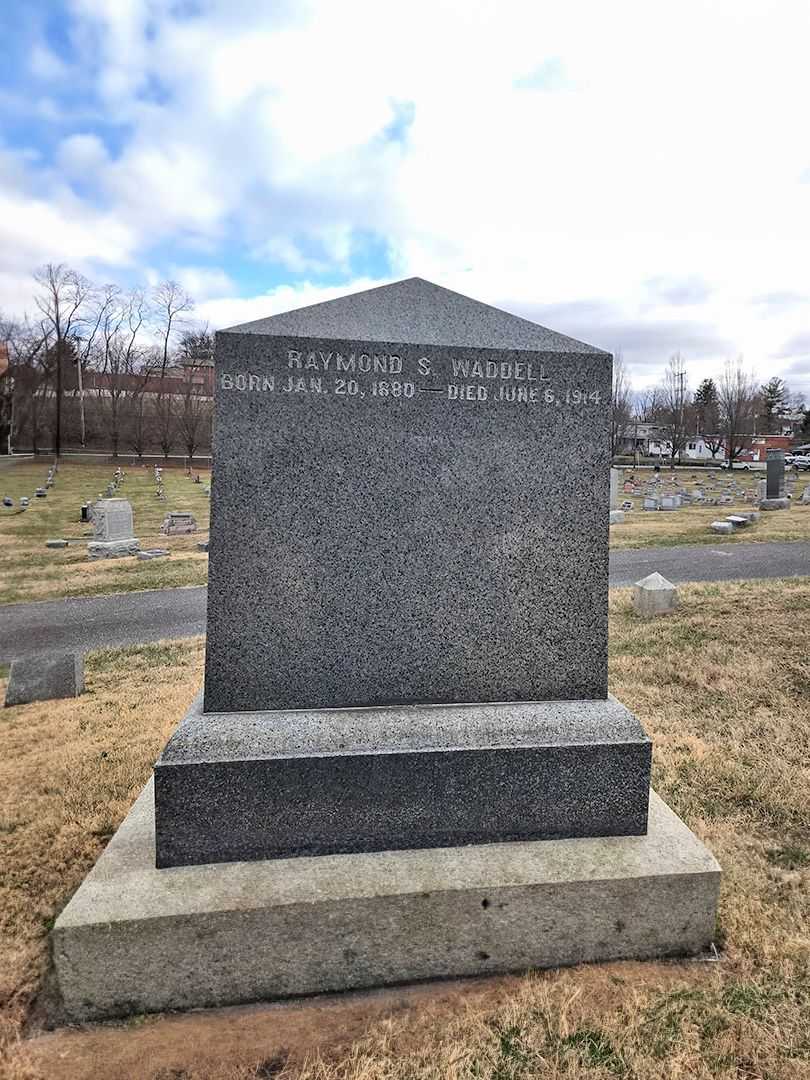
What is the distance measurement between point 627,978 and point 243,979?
1.30 meters

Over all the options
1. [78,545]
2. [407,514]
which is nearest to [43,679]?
[407,514]

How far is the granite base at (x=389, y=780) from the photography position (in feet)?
7.55

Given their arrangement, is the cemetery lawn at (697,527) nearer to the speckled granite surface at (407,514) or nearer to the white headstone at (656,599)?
the white headstone at (656,599)

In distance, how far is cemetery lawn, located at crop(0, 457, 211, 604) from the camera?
36.4ft

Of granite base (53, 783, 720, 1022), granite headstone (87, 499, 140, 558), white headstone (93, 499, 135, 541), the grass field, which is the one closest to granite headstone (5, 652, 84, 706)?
granite base (53, 783, 720, 1022)

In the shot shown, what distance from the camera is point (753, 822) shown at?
3.21 metres

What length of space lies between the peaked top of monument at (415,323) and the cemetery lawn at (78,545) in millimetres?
9091

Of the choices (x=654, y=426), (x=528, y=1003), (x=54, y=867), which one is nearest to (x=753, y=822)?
(x=528, y=1003)

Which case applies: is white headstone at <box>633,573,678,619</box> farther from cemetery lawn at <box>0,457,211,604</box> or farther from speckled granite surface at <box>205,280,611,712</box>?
cemetery lawn at <box>0,457,211,604</box>

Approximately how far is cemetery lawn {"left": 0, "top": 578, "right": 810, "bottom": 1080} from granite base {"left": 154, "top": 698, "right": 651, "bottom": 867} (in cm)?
49

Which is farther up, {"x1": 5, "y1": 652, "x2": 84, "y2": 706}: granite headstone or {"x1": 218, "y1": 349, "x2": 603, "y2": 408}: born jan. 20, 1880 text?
{"x1": 218, "y1": 349, "x2": 603, "y2": 408}: born jan. 20, 1880 text

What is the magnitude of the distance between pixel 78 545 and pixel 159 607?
25.8 ft

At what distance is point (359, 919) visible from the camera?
2.15 m

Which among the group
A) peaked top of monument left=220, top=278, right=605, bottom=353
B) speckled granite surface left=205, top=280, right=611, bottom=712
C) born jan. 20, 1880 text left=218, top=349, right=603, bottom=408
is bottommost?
speckled granite surface left=205, top=280, right=611, bottom=712
